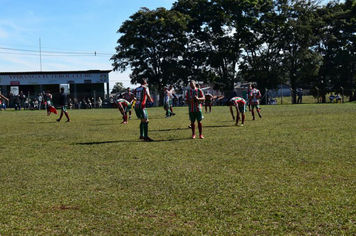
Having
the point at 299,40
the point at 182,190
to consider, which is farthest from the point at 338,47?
the point at 182,190

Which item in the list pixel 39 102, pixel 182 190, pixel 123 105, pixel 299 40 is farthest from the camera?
pixel 299 40

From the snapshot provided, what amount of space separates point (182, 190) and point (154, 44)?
166 ft

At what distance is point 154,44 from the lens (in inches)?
2195

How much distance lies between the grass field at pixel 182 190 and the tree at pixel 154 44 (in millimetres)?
45380

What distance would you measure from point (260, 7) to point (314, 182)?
52.2 metres

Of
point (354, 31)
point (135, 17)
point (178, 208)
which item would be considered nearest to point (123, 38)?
point (135, 17)

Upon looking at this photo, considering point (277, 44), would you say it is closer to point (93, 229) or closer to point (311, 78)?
point (311, 78)

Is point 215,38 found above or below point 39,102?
above

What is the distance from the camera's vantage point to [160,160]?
9133mm

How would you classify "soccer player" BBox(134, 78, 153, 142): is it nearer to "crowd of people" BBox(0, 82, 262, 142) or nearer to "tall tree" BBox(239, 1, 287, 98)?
"crowd of people" BBox(0, 82, 262, 142)

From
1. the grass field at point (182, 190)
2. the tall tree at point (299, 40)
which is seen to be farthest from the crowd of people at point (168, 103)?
the tall tree at point (299, 40)

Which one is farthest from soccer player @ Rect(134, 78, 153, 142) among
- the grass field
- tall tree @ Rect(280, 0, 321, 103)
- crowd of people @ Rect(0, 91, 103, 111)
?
tall tree @ Rect(280, 0, 321, 103)

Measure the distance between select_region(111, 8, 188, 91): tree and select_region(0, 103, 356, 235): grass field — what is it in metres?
45.4

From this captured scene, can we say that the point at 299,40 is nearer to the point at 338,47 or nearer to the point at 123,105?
the point at 338,47
